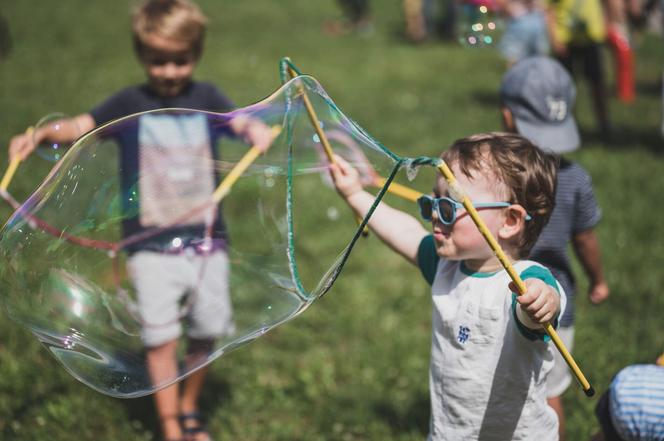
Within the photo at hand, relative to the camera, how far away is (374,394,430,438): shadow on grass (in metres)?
3.14

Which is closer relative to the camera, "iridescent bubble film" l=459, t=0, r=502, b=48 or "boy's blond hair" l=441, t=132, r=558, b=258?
"boy's blond hair" l=441, t=132, r=558, b=258

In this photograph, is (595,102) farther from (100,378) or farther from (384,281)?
(100,378)

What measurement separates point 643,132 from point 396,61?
195 inches

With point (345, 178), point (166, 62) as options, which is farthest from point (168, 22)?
point (345, 178)

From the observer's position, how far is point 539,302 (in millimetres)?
1751

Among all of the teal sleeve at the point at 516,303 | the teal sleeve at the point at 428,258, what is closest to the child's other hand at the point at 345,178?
the teal sleeve at the point at 428,258

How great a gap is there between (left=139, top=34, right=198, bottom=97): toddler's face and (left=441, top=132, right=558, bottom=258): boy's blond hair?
1480 millimetres

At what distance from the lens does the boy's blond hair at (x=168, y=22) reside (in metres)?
3.02

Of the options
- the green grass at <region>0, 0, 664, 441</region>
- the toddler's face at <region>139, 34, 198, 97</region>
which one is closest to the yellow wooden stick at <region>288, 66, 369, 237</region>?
the toddler's face at <region>139, 34, 198, 97</region>

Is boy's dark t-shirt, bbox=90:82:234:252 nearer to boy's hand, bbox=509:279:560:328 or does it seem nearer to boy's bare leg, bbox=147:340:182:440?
boy's bare leg, bbox=147:340:182:440

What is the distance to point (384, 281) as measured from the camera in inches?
177

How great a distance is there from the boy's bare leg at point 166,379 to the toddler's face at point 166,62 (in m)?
1.12

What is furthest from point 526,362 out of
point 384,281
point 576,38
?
point 576,38

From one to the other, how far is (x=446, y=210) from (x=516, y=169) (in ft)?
0.75
